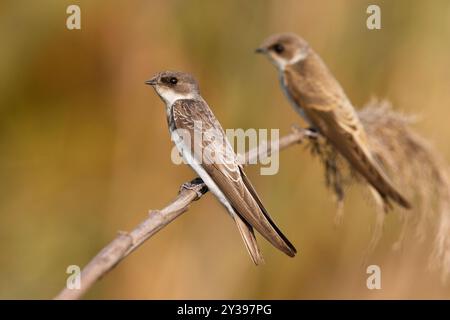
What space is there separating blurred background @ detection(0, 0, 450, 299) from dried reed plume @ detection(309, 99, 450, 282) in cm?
28

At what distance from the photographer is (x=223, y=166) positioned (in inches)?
95.0

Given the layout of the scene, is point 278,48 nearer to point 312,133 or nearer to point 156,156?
point 312,133

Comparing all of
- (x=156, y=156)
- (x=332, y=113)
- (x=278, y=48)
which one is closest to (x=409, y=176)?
(x=332, y=113)

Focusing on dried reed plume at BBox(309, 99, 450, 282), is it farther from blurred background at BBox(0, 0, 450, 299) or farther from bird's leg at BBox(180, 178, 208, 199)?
bird's leg at BBox(180, 178, 208, 199)

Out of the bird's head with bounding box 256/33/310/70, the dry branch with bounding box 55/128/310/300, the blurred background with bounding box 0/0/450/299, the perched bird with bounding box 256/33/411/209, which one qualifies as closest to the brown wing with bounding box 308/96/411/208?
the perched bird with bounding box 256/33/411/209

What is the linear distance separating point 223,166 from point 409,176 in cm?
102

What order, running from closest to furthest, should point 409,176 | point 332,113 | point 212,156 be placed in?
point 212,156 → point 409,176 → point 332,113

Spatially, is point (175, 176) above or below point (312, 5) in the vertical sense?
below

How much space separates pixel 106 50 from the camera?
3.37m

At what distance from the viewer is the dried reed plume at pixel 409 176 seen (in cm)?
295

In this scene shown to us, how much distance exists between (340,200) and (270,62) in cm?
149

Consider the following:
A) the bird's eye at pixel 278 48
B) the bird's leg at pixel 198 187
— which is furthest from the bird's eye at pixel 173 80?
the bird's eye at pixel 278 48

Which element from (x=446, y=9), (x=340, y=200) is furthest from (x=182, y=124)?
(x=446, y=9)
